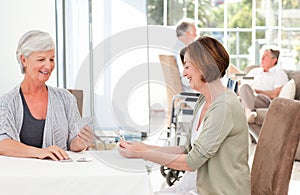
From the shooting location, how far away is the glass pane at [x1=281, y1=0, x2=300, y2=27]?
9.42 m

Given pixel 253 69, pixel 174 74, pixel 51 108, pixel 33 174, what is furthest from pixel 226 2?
pixel 33 174

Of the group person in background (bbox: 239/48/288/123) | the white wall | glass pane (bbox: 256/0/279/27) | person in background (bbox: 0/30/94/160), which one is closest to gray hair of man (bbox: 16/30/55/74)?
person in background (bbox: 0/30/94/160)

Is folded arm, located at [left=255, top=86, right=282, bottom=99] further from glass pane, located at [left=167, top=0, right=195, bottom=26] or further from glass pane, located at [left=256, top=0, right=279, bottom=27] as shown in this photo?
glass pane, located at [left=256, top=0, right=279, bottom=27]

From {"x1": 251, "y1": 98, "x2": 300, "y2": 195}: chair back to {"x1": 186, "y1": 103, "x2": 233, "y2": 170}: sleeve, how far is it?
0.83 feet

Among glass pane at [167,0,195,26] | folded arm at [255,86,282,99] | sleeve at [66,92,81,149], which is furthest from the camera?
glass pane at [167,0,195,26]

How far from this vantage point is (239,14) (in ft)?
32.0

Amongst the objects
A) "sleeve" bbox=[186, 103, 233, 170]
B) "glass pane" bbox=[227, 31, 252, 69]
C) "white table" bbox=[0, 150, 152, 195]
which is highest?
"glass pane" bbox=[227, 31, 252, 69]

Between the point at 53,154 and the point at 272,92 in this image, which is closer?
the point at 53,154

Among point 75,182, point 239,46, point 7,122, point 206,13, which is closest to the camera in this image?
point 75,182

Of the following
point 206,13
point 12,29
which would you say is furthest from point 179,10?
point 12,29

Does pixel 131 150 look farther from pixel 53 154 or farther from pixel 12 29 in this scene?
pixel 12 29

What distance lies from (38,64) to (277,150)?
1.03 m

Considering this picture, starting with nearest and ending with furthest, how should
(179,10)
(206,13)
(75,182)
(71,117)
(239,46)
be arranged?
1. (75,182)
2. (71,117)
3. (179,10)
4. (239,46)
5. (206,13)

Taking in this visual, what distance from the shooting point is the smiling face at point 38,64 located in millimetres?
2641
